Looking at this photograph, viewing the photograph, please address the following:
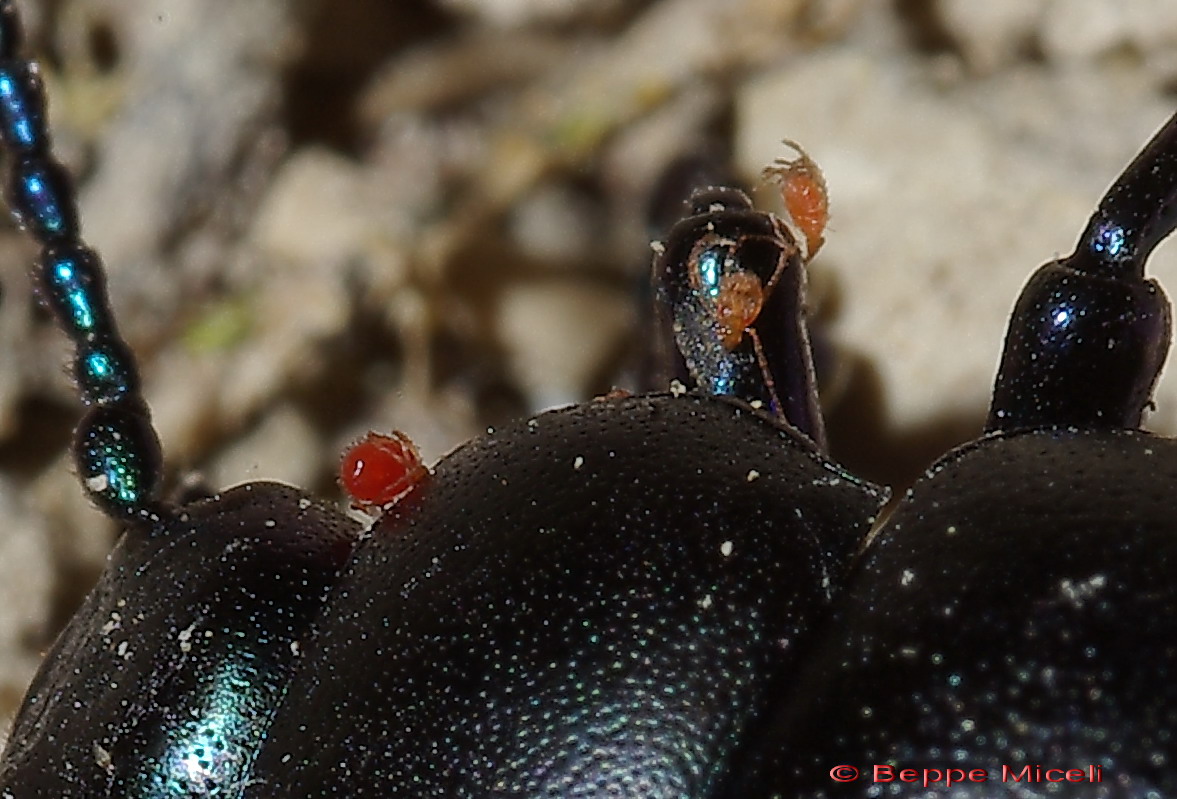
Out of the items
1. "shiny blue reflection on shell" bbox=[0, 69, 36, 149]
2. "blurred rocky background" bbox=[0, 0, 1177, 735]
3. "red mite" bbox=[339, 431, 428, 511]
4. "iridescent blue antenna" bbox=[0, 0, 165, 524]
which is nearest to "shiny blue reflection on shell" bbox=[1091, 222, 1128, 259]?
"red mite" bbox=[339, 431, 428, 511]

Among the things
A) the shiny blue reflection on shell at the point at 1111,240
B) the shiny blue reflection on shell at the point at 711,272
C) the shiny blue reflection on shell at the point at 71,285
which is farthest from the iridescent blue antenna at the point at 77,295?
the shiny blue reflection on shell at the point at 1111,240

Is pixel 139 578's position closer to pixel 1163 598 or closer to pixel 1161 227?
pixel 1163 598

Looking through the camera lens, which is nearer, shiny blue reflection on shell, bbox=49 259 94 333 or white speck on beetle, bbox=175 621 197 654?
white speck on beetle, bbox=175 621 197 654

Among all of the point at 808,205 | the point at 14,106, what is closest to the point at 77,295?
the point at 14,106

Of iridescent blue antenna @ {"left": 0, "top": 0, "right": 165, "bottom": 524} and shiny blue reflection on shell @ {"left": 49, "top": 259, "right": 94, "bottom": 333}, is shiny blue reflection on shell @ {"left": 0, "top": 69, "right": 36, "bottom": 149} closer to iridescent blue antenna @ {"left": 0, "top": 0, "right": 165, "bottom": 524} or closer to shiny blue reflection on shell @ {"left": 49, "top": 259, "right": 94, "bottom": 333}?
iridescent blue antenna @ {"left": 0, "top": 0, "right": 165, "bottom": 524}

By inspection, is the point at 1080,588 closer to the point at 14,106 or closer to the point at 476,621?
the point at 476,621

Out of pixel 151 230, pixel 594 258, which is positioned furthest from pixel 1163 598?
pixel 151 230
